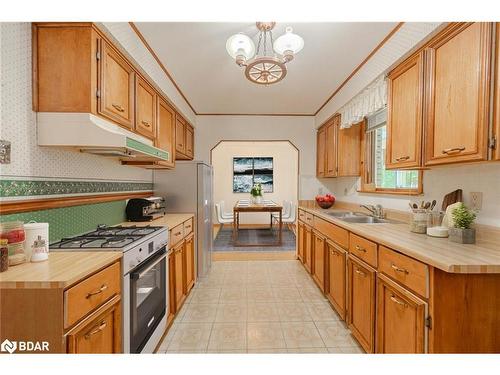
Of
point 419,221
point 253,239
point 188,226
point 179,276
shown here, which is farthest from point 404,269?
point 253,239

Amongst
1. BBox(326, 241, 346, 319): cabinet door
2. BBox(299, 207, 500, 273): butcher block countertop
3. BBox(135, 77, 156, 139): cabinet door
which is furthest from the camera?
BBox(326, 241, 346, 319): cabinet door

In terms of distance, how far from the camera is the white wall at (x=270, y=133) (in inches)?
155

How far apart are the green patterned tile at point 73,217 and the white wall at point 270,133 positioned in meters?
2.00

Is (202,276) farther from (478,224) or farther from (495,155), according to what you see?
(495,155)

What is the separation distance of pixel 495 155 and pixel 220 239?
15.8ft

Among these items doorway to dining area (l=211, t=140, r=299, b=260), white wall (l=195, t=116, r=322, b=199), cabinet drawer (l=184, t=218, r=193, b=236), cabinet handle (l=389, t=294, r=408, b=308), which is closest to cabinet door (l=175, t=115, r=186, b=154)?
white wall (l=195, t=116, r=322, b=199)

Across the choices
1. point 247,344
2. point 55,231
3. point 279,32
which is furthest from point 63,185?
point 279,32

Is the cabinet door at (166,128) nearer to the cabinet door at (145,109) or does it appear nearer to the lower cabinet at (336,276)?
the cabinet door at (145,109)

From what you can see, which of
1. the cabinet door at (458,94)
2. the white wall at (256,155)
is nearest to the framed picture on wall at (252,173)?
the white wall at (256,155)

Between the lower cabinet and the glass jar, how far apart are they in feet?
1.87

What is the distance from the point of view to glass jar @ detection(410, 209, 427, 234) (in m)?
1.66

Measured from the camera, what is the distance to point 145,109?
2178 mm

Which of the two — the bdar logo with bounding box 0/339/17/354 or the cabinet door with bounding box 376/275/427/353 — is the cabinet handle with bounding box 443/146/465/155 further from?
the bdar logo with bounding box 0/339/17/354

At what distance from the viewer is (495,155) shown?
1.17 meters
